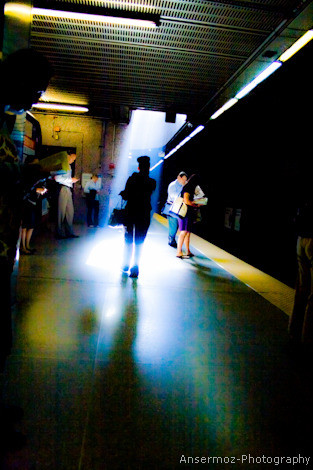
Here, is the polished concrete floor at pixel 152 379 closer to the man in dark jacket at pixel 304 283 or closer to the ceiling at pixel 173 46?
the man in dark jacket at pixel 304 283

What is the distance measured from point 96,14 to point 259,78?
11.5 ft

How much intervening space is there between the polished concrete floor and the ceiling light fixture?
12.5 ft

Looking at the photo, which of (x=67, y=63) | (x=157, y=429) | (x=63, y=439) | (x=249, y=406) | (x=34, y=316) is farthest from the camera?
(x=67, y=63)

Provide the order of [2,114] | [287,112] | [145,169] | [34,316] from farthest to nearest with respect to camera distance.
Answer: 1. [287,112]
2. [145,169]
3. [34,316]
4. [2,114]

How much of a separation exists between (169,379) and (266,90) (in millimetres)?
6486

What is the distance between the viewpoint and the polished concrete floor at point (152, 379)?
5.74ft

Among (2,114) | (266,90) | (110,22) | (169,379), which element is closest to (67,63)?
(110,22)

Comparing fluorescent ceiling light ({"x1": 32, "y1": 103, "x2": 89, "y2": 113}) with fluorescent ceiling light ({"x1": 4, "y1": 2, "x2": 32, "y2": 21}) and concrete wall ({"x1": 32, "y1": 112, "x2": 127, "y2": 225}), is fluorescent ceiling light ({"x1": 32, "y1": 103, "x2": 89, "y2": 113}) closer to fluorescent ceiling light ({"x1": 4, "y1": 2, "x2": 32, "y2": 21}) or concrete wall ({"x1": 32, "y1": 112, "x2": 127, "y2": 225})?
concrete wall ({"x1": 32, "y1": 112, "x2": 127, "y2": 225})

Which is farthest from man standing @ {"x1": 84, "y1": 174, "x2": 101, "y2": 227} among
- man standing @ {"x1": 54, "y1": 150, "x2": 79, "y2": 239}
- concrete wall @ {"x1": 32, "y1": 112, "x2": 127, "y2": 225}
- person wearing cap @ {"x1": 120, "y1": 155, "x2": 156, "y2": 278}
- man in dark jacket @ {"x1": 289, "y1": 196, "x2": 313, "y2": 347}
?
man in dark jacket @ {"x1": 289, "y1": 196, "x2": 313, "y2": 347}

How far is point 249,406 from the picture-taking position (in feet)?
7.15

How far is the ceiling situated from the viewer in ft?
15.3

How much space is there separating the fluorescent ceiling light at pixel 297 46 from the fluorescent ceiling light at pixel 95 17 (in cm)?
225

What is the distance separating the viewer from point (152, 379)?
2398mm

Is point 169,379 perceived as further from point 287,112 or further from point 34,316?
point 287,112
